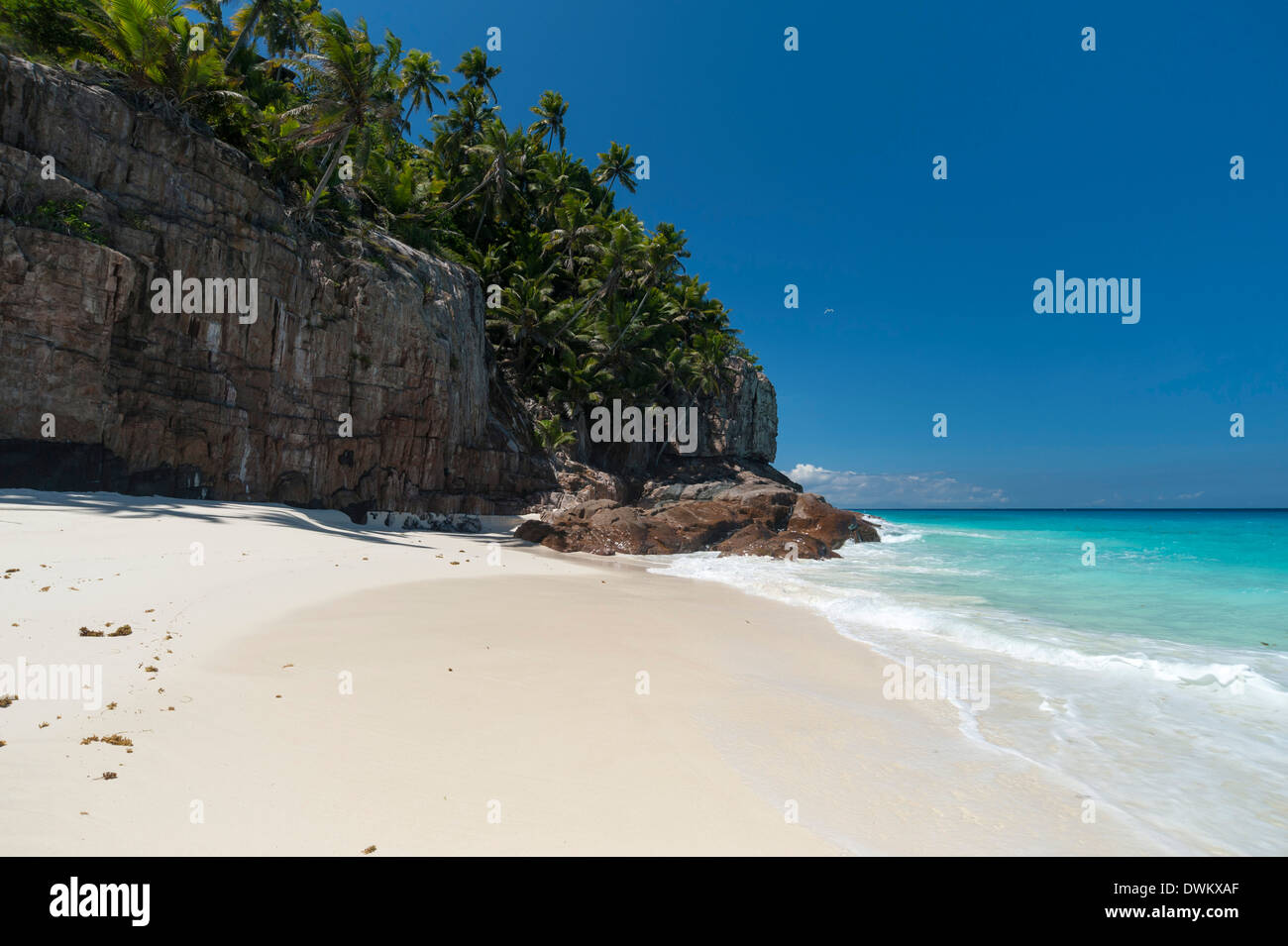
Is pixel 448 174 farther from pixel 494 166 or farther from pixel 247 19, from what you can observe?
pixel 247 19

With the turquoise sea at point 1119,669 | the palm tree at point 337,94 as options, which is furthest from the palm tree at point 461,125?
the turquoise sea at point 1119,669

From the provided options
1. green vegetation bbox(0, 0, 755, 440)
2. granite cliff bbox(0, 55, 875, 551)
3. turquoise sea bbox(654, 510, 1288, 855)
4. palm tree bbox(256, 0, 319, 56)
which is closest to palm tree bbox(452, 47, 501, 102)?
green vegetation bbox(0, 0, 755, 440)

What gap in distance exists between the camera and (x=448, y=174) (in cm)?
3175

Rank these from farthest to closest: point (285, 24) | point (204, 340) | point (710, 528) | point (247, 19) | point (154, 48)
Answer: point (285, 24), point (247, 19), point (710, 528), point (204, 340), point (154, 48)

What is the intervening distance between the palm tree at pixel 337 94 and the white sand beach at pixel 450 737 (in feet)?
49.7

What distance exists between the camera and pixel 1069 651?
22.7 ft

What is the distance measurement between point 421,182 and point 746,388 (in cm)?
2861

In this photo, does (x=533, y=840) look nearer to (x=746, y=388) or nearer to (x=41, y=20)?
(x=41, y=20)

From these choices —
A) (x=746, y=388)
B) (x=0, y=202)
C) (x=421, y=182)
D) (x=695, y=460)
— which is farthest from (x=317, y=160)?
(x=746, y=388)

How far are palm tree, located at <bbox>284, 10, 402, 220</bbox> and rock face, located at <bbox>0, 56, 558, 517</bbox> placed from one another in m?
2.41

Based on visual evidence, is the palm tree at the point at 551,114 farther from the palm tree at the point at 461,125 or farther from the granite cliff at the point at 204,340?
the granite cliff at the point at 204,340

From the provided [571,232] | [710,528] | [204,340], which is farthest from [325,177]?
[710,528]

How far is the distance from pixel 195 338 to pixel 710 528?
15.7 metres

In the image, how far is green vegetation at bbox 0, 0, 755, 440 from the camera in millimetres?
14578
